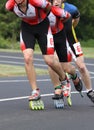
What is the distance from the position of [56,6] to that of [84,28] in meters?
51.3

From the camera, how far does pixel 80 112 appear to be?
8.84 meters

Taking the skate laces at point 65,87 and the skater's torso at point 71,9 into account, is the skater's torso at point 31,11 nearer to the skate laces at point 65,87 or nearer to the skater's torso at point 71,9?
the skater's torso at point 71,9

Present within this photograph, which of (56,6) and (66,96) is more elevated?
(56,6)

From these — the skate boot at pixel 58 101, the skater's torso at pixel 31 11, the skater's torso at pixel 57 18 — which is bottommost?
the skate boot at pixel 58 101

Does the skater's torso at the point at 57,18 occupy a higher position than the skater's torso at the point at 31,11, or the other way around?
the skater's torso at the point at 31,11

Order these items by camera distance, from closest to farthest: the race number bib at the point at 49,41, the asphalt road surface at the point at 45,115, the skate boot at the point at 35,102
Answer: the asphalt road surface at the point at 45,115 < the skate boot at the point at 35,102 < the race number bib at the point at 49,41

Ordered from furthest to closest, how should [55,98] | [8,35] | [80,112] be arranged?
[8,35], [55,98], [80,112]

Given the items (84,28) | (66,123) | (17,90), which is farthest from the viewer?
(84,28)

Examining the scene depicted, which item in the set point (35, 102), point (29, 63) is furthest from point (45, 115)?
point (29, 63)

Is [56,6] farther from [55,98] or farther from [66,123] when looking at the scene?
[66,123]

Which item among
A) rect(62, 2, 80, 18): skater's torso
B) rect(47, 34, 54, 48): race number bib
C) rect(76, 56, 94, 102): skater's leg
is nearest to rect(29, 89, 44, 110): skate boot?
rect(47, 34, 54, 48): race number bib

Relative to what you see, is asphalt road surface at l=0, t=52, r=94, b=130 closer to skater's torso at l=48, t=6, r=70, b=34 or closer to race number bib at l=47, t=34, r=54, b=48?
race number bib at l=47, t=34, r=54, b=48

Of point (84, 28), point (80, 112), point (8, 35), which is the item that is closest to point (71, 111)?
point (80, 112)

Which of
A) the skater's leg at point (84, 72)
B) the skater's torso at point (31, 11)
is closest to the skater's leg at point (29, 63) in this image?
the skater's torso at point (31, 11)
